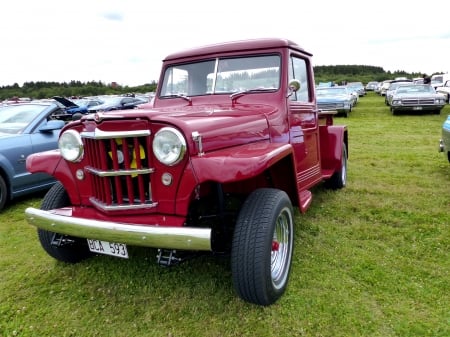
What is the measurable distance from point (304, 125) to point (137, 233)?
2.29 metres

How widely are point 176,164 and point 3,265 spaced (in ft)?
7.06

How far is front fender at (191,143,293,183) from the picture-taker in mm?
2322

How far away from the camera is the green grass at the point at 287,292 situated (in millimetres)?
2533

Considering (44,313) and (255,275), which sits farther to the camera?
(44,313)

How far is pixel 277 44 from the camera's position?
12.0ft

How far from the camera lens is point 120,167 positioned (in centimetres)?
262

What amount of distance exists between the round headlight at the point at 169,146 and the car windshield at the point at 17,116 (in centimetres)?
380

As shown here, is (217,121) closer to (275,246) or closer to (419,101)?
(275,246)

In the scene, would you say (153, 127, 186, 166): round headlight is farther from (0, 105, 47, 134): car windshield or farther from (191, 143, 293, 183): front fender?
(0, 105, 47, 134): car windshield

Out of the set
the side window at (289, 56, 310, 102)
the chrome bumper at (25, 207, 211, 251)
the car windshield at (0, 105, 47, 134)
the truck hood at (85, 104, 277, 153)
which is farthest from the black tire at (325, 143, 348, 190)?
the car windshield at (0, 105, 47, 134)

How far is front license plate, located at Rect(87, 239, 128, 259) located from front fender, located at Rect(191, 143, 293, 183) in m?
0.79

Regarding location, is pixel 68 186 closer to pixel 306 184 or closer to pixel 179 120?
pixel 179 120

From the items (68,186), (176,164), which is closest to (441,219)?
(176,164)

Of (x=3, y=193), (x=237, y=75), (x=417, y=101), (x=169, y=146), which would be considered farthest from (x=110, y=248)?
(x=417, y=101)
